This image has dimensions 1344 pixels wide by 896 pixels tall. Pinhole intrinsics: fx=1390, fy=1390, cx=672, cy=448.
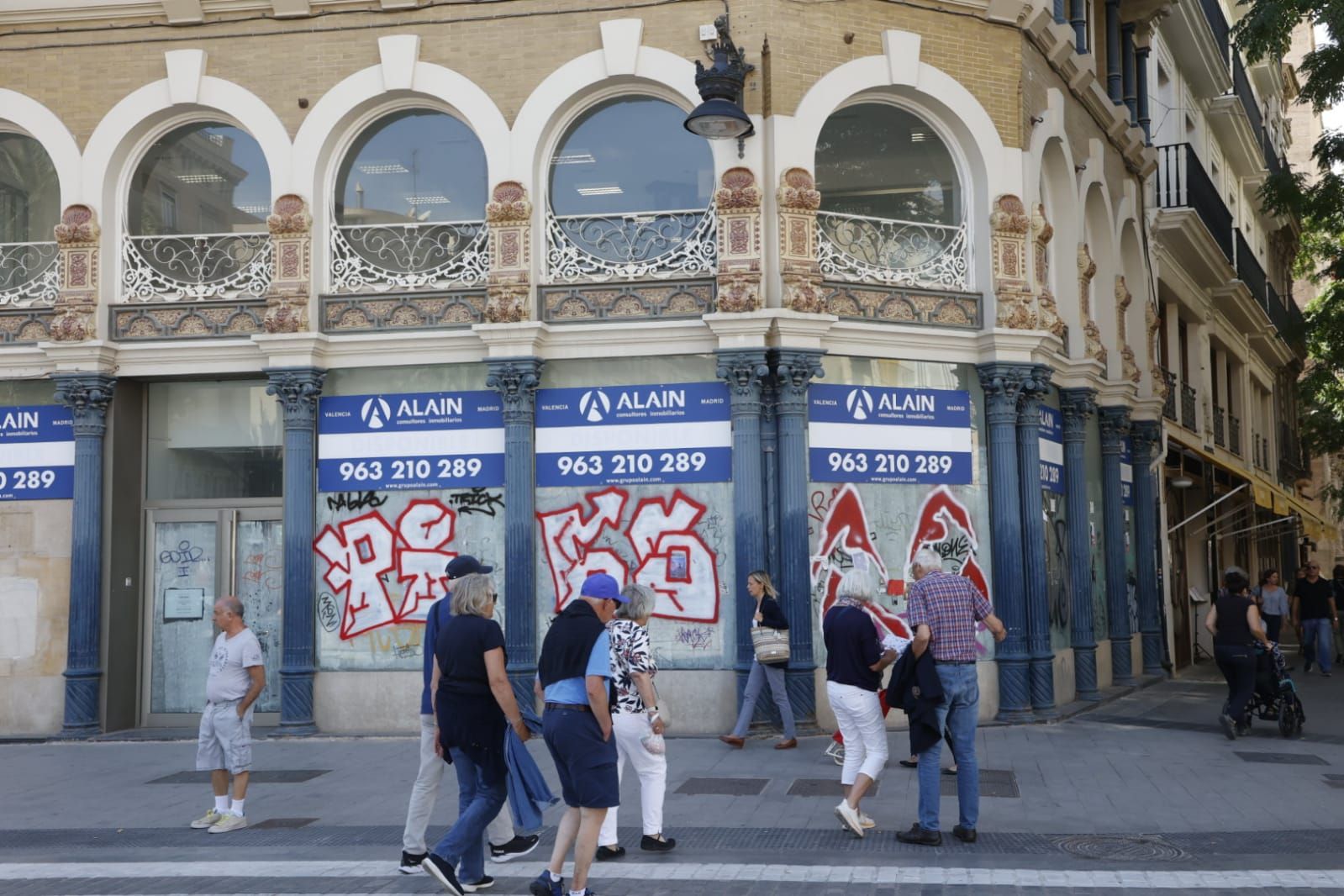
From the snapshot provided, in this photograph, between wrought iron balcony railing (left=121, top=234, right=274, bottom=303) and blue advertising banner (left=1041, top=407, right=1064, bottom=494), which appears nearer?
wrought iron balcony railing (left=121, top=234, right=274, bottom=303)

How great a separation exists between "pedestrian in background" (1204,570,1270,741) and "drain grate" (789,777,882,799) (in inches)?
176

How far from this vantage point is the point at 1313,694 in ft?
60.4

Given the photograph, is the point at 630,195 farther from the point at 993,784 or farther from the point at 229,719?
the point at 229,719

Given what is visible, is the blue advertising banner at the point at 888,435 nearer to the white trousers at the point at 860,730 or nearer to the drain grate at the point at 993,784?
the drain grate at the point at 993,784

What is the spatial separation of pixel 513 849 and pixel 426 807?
66 cm

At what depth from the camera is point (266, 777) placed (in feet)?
40.1

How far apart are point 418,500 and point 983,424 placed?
20.3 feet

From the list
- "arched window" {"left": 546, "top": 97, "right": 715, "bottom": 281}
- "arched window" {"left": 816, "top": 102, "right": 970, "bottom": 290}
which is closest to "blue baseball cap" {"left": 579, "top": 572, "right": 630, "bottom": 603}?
"arched window" {"left": 546, "top": 97, "right": 715, "bottom": 281}

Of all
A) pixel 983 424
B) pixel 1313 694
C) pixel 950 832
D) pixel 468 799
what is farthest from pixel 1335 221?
pixel 468 799

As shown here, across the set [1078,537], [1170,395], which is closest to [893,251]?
[1078,537]

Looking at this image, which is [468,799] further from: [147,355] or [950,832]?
[147,355]

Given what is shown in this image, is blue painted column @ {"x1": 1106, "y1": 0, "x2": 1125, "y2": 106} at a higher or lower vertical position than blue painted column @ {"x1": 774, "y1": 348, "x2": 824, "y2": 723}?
higher

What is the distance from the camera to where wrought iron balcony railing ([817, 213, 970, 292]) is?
48.7ft

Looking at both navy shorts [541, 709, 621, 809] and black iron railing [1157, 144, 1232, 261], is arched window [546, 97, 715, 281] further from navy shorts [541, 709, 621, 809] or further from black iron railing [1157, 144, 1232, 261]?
black iron railing [1157, 144, 1232, 261]
